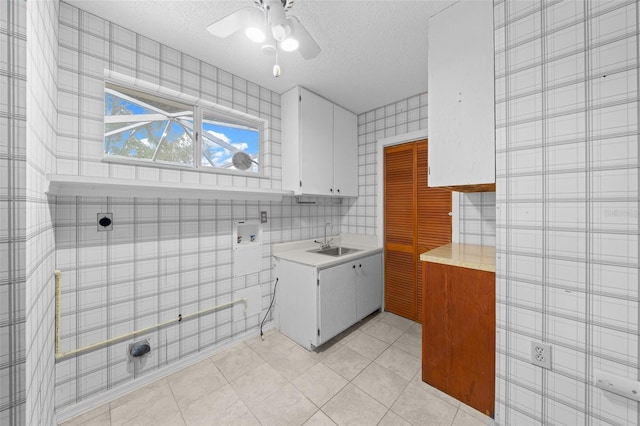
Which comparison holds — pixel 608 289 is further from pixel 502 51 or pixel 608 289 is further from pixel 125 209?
pixel 125 209

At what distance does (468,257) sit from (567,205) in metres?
0.60

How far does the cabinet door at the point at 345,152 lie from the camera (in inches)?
107

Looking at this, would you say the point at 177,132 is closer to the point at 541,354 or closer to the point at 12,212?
the point at 12,212

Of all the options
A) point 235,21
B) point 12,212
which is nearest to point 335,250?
point 235,21

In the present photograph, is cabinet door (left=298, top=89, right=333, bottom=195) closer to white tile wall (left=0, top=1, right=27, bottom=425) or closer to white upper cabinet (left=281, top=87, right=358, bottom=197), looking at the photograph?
white upper cabinet (left=281, top=87, right=358, bottom=197)

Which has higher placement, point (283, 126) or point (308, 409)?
point (283, 126)

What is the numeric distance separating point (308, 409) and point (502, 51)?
2.35m

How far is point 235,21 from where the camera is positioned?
113 centimetres

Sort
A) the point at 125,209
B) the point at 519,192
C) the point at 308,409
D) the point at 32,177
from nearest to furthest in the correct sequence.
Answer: the point at 32,177 → the point at 519,192 → the point at 308,409 → the point at 125,209

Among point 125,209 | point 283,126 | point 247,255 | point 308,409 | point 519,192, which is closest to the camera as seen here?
point 519,192

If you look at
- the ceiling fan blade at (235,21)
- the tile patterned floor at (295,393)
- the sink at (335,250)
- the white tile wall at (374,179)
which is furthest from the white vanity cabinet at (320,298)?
the ceiling fan blade at (235,21)

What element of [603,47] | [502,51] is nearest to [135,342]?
[502,51]

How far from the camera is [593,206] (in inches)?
39.2

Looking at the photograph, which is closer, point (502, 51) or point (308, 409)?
point (502, 51)
